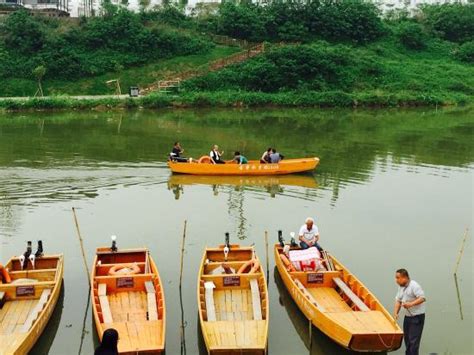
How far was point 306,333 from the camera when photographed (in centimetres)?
1295

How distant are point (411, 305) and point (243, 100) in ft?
147

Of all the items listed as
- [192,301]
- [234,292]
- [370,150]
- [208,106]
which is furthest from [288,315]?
[208,106]

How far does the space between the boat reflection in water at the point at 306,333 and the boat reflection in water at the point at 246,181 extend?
10860 mm

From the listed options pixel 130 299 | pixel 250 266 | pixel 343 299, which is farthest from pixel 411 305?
pixel 130 299

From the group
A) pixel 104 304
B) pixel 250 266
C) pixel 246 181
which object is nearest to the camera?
pixel 104 304

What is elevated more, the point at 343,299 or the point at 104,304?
the point at 104,304

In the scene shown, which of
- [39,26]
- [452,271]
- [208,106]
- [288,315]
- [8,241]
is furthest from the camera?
[39,26]

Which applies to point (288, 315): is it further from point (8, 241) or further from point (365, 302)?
point (8, 241)

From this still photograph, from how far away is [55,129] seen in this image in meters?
40.7

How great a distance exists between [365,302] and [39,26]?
55.0 m

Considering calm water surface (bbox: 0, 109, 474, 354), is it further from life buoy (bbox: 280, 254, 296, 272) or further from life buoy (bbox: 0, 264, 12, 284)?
life buoy (bbox: 0, 264, 12, 284)

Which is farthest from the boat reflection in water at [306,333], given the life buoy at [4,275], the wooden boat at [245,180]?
the wooden boat at [245,180]

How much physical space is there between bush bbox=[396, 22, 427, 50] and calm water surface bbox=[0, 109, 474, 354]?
31.1 m

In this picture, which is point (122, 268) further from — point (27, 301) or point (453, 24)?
point (453, 24)
